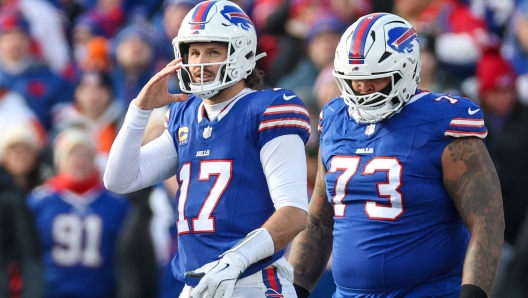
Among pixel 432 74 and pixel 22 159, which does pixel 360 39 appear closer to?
pixel 432 74

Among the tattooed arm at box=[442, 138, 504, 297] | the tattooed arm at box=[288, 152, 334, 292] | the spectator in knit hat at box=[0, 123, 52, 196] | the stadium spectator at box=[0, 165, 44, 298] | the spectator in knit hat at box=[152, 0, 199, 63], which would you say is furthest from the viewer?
the spectator in knit hat at box=[152, 0, 199, 63]

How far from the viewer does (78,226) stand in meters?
6.91

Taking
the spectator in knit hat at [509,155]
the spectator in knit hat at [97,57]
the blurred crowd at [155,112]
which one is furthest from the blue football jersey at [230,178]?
the spectator in knit hat at [97,57]

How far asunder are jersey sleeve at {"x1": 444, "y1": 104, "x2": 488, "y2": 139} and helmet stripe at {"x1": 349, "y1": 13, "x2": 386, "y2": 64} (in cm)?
43

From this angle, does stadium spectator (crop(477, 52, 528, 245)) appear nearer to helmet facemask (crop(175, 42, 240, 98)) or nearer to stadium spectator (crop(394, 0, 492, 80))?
stadium spectator (crop(394, 0, 492, 80))

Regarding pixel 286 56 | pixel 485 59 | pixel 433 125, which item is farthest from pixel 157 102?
pixel 286 56

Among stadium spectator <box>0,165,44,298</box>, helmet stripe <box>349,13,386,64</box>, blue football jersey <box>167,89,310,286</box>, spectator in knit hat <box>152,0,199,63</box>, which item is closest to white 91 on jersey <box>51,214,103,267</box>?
stadium spectator <box>0,165,44,298</box>

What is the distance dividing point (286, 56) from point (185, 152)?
413cm

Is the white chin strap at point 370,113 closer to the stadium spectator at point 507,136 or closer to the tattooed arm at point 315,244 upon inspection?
the tattooed arm at point 315,244

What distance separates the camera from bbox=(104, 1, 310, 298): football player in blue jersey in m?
3.96

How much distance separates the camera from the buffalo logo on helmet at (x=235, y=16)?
166 inches

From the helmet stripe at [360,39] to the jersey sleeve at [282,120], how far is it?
0.30 meters

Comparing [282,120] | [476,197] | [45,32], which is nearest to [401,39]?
[282,120]

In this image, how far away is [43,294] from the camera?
268 inches
